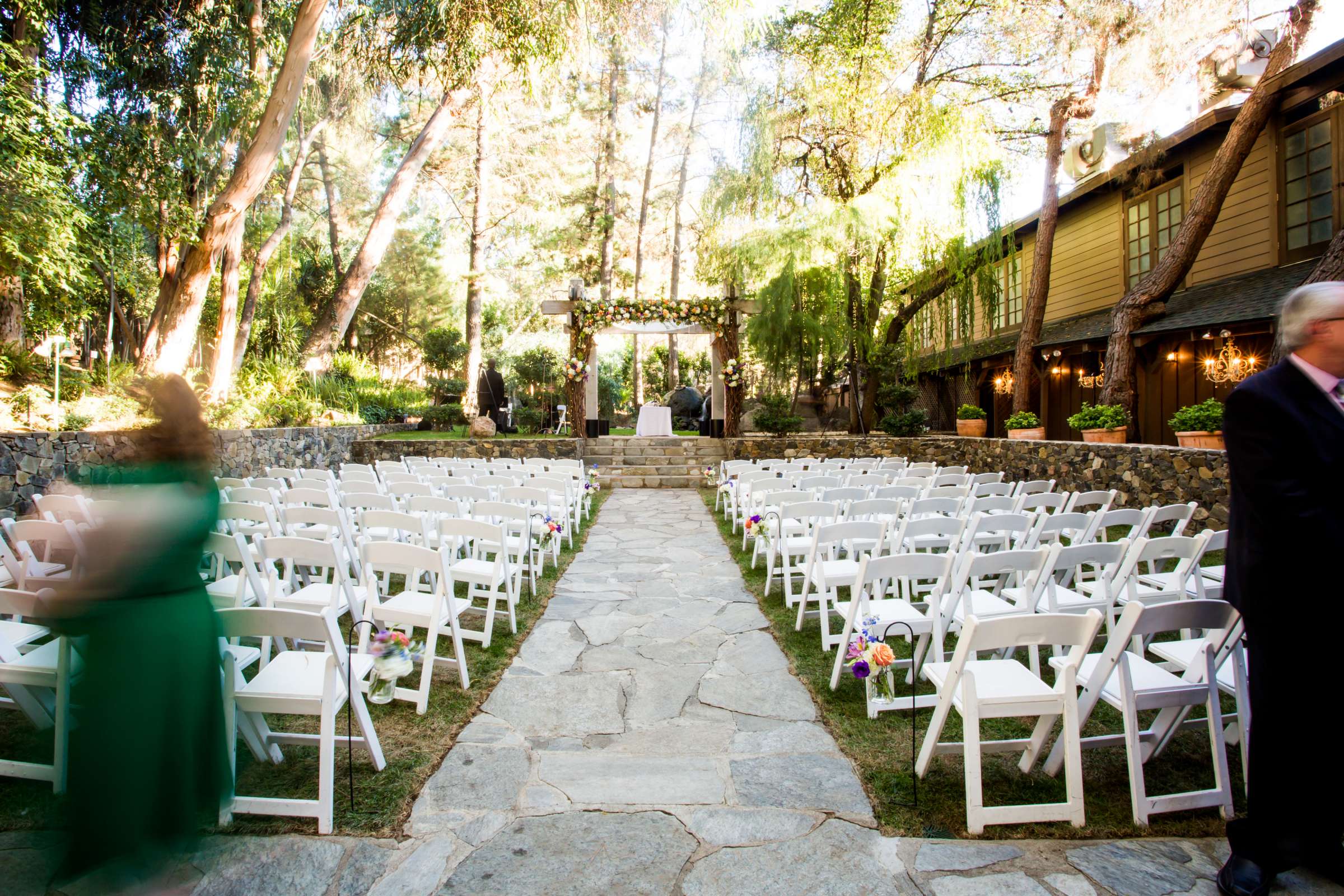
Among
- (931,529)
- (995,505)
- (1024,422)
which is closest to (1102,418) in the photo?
(1024,422)

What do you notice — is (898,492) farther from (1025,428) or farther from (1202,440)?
(1025,428)

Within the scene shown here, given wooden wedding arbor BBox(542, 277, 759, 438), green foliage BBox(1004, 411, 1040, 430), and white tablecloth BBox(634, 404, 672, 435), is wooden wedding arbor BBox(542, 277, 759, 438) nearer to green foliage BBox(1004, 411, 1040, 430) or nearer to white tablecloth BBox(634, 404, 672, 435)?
white tablecloth BBox(634, 404, 672, 435)

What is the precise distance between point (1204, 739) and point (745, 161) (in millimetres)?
13755

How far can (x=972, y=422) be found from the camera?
45.4ft

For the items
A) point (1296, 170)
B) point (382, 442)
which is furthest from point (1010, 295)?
point (382, 442)

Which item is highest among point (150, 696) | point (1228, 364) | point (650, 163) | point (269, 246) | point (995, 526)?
point (650, 163)

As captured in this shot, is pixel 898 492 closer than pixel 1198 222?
Yes

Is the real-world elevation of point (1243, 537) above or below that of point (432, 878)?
above

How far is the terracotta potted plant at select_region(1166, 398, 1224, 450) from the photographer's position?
7.54 m

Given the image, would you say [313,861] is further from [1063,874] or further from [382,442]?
[382,442]

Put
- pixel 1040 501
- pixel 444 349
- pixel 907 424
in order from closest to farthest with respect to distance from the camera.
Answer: pixel 1040 501, pixel 907 424, pixel 444 349

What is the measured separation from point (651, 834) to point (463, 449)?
12105mm

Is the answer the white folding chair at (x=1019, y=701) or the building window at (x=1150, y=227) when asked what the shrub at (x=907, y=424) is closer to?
the building window at (x=1150, y=227)

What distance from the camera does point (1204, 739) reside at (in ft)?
10.1
